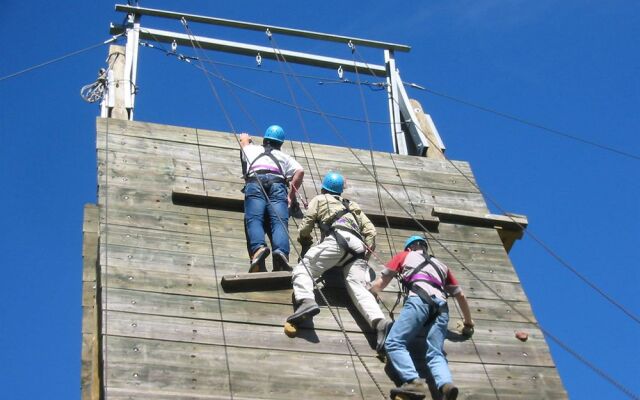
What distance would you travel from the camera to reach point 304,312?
8.06m

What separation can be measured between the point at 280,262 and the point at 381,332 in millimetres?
1103

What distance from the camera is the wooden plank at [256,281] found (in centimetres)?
833

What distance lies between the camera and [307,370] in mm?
7730

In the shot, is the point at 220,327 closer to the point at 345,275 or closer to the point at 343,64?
the point at 345,275

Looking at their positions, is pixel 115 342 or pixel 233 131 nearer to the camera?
pixel 115 342

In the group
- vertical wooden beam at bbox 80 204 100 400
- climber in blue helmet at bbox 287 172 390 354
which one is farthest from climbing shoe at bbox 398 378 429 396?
vertical wooden beam at bbox 80 204 100 400

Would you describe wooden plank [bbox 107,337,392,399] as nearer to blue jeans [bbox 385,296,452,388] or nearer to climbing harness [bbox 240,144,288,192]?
blue jeans [bbox 385,296,452,388]

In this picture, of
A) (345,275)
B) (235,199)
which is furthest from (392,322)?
(235,199)

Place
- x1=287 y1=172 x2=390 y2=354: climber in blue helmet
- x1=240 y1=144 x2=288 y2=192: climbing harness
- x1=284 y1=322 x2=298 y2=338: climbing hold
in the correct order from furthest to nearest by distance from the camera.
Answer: x1=240 y1=144 x2=288 y2=192: climbing harness, x1=287 y1=172 x2=390 y2=354: climber in blue helmet, x1=284 y1=322 x2=298 y2=338: climbing hold

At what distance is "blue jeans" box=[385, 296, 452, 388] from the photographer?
7820 millimetres

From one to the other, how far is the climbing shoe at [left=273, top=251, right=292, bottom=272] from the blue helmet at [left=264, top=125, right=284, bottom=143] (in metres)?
1.73

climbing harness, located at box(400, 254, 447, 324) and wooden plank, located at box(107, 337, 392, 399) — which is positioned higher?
climbing harness, located at box(400, 254, 447, 324)

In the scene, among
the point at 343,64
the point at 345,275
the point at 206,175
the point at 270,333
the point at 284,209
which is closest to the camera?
the point at 270,333

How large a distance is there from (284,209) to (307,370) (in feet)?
6.42
